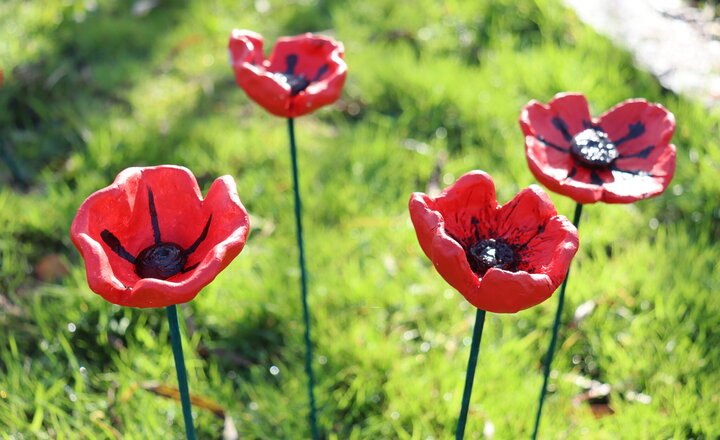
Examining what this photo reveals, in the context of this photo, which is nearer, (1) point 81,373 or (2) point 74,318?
(1) point 81,373

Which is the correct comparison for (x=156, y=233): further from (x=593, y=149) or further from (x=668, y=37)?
(x=668, y=37)

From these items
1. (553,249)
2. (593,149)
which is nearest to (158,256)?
(553,249)

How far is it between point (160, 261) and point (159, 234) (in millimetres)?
87

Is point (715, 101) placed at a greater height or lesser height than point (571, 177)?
lesser

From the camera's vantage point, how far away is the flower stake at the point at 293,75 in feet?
5.59

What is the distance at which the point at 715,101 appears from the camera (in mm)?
3318

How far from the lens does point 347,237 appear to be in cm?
290

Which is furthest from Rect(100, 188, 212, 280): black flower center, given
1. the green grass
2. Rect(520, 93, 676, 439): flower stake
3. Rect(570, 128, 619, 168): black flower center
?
the green grass

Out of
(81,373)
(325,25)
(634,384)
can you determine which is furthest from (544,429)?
(325,25)

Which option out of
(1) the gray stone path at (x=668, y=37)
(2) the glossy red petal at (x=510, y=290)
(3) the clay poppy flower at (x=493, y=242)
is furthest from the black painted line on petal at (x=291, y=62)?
(1) the gray stone path at (x=668, y=37)

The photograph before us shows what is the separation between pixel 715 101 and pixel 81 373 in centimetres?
292

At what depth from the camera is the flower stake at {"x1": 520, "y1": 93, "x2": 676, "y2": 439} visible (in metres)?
1.51

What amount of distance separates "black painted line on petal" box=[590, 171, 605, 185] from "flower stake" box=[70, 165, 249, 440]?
2.57ft

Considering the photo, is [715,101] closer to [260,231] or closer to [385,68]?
[385,68]
